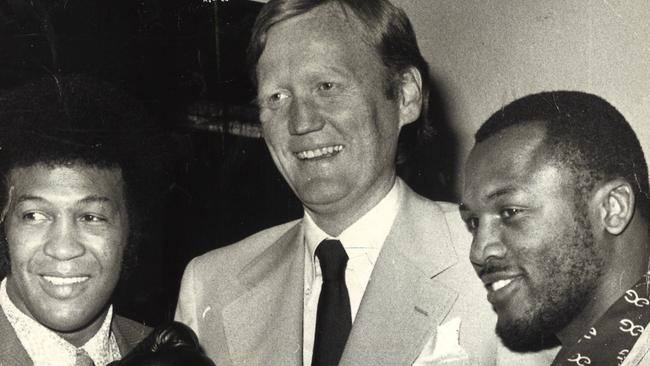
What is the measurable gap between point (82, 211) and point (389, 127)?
60 cm

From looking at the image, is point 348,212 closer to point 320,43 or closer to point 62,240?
point 320,43

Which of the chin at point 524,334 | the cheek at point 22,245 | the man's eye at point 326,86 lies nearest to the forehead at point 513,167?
Result: the chin at point 524,334

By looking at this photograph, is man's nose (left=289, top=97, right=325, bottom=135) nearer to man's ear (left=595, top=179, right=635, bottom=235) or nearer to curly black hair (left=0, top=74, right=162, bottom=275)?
curly black hair (left=0, top=74, right=162, bottom=275)

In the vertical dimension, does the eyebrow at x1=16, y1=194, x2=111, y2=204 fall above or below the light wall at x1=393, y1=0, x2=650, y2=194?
below

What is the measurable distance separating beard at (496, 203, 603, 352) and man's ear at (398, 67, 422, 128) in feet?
1.44

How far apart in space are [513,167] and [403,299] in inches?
11.9

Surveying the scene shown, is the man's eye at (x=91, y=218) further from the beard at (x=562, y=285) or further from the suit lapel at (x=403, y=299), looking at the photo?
the beard at (x=562, y=285)

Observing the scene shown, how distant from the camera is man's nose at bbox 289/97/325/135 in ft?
4.98

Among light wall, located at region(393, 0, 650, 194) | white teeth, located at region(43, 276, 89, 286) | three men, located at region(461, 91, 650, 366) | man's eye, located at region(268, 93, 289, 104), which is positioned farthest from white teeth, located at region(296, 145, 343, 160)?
white teeth, located at region(43, 276, 89, 286)

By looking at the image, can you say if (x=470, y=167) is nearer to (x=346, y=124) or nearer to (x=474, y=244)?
(x=474, y=244)

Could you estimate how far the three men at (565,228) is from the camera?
1.24 meters

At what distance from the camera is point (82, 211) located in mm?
1434

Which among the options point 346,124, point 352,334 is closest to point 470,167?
point 346,124

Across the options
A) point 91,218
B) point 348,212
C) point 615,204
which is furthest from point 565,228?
point 91,218
